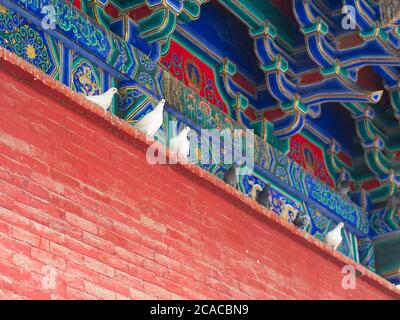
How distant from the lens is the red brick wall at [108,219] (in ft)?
18.7

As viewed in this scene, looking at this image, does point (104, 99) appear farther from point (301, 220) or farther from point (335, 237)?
point (335, 237)

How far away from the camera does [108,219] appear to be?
6.19 metres

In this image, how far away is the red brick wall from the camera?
5.70 metres

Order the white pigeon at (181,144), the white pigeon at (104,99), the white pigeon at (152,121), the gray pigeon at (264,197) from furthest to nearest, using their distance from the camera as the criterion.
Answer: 1. the gray pigeon at (264,197)
2. the white pigeon at (181,144)
3. the white pigeon at (152,121)
4. the white pigeon at (104,99)

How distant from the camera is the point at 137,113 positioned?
766cm

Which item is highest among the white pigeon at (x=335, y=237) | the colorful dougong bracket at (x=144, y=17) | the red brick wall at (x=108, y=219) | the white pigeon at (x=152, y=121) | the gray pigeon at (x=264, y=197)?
the colorful dougong bracket at (x=144, y=17)

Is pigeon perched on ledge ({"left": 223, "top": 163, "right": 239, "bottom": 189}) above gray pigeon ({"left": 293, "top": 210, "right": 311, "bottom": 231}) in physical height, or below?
above

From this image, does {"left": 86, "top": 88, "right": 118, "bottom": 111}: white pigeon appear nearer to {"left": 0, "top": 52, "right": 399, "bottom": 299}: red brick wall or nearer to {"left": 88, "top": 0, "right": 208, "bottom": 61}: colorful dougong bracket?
{"left": 0, "top": 52, "right": 399, "bottom": 299}: red brick wall

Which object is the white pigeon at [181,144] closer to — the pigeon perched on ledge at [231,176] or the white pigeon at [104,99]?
the white pigeon at [104,99]

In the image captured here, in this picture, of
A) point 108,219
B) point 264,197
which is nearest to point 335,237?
point 264,197

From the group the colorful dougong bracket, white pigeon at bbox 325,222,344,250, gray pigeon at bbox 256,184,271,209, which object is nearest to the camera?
the colorful dougong bracket

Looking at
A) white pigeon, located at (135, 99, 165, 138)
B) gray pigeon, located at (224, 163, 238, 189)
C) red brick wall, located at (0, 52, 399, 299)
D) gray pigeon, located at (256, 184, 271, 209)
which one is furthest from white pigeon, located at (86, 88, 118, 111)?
gray pigeon, located at (256, 184, 271, 209)

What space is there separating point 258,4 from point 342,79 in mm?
730

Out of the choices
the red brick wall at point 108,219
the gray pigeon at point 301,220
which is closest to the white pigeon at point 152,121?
the red brick wall at point 108,219
